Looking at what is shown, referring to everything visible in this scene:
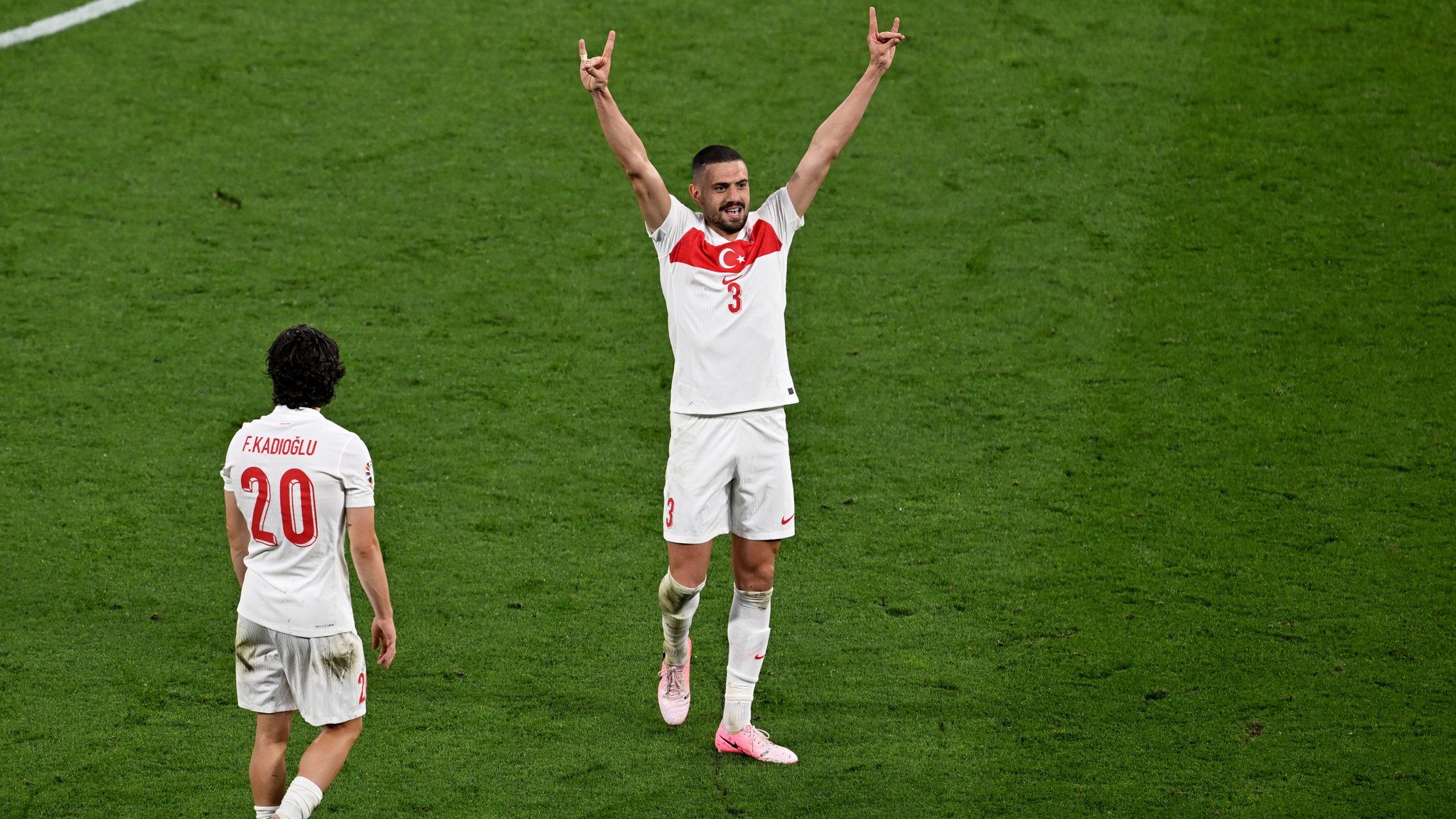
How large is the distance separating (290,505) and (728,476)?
5.02 feet

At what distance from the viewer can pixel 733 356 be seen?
4.86m

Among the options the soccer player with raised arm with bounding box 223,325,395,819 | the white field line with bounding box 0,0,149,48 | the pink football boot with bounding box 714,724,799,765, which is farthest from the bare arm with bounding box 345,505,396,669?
the white field line with bounding box 0,0,149,48

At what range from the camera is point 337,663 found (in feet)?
13.6

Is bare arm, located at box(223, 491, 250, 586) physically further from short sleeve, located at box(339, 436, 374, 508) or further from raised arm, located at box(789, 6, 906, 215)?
raised arm, located at box(789, 6, 906, 215)

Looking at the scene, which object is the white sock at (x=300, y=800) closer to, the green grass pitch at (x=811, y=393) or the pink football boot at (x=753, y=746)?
the green grass pitch at (x=811, y=393)

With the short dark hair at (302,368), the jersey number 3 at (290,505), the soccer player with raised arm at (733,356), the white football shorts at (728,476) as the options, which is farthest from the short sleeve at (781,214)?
the jersey number 3 at (290,505)

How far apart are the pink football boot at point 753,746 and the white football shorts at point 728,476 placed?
717 millimetres

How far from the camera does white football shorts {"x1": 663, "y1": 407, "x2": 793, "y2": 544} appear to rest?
4.89 meters

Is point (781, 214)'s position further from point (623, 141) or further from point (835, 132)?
point (623, 141)

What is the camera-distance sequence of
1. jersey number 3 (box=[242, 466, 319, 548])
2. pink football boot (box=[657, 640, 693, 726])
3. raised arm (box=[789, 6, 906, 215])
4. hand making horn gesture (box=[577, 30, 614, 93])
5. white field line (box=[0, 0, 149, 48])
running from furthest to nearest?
1. white field line (box=[0, 0, 149, 48])
2. pink football boot (box=[657, 640, 693, 726])
3. raised arm (box=[789, 6, 906, 215])
4. hand making horn gesture (box=[577, 30, 614, 93])
5. jersey number 3 (box=[242, 466, 319, 548])

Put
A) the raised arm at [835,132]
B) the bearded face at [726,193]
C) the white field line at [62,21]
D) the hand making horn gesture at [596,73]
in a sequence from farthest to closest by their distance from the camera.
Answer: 1. the white field line at [62,21]
2. the raised arm at [835,132]
3. the bearded face at [726,193]
4. the hand making horn gesture at [596,73]

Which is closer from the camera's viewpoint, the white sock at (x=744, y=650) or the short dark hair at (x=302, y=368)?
the short dark hair at (x=302, y=368)

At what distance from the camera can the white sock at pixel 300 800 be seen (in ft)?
13.4

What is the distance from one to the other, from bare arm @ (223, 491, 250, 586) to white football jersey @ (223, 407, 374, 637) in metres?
0.02
